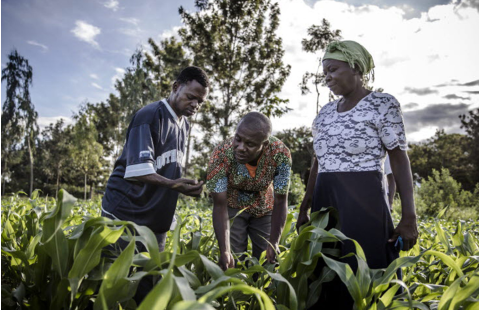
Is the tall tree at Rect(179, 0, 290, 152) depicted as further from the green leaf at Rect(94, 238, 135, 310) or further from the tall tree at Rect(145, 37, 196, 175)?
the green leaf at Rect(94, 238, 135, 310)

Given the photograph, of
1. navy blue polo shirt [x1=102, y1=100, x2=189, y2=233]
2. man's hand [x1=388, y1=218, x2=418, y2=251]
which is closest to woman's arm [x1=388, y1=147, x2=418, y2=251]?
man's hand [x1=388, y1=218, x2=418, y2=251]

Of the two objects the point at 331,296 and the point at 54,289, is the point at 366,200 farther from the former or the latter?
the point at 54,289

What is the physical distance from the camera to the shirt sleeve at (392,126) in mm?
1782

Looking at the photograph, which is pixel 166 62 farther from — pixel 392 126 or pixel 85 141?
pixel 392 126

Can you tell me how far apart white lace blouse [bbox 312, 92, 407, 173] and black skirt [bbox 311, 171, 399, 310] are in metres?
0.06

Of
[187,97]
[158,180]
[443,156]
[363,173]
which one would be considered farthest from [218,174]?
[443,156]

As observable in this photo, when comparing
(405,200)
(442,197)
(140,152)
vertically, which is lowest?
(442,197)

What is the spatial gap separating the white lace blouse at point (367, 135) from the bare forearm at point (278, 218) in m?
0.36

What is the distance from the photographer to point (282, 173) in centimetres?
214

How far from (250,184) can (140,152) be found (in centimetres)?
72

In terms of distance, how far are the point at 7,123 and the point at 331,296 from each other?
28.1 metres

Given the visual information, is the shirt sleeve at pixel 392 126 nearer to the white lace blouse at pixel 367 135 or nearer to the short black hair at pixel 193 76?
the white lace blouse at pixel 367 135

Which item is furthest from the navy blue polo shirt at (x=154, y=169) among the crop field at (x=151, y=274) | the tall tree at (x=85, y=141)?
the tall tree at (x=85, y=141)

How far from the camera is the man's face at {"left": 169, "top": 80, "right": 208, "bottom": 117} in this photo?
88.3 inches
